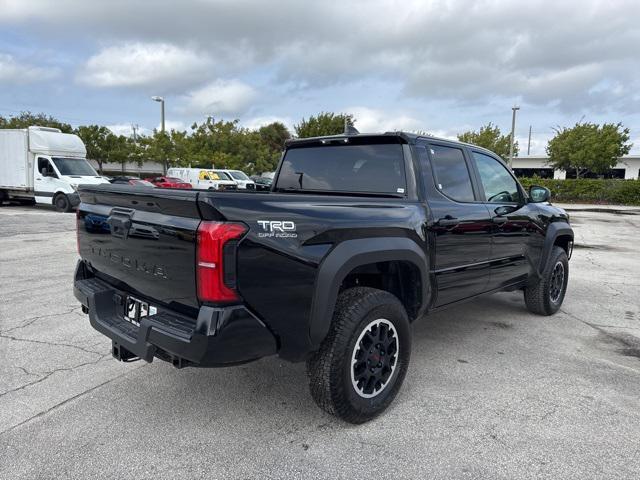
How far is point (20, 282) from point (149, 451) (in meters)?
4.85

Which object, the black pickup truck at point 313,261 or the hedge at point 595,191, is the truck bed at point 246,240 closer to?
the black pickup truck at point 313,261

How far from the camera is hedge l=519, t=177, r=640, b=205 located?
28891 mm

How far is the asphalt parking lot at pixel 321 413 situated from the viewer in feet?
8.16

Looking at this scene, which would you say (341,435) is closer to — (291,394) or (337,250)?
(291,394)

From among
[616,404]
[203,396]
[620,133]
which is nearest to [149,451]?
[203,396]

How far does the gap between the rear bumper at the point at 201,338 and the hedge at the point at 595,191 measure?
29478 millimetres

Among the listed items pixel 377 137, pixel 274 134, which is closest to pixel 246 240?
pixel 377 137

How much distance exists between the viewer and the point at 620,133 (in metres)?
36.5

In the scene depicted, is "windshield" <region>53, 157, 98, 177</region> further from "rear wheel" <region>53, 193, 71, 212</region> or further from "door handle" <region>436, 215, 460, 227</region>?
"door handle" <region>436, 215, 460, 227</region>

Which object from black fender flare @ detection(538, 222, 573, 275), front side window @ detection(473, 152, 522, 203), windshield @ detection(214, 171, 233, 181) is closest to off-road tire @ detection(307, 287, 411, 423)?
front side window @ detection(473, 152, 522, 203)

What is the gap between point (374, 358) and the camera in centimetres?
295

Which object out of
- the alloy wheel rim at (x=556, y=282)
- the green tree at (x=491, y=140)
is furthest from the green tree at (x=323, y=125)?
the alloy wheel rim at (x=556, y=282)

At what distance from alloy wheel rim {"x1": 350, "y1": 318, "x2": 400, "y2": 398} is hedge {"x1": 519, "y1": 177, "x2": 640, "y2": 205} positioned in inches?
1124

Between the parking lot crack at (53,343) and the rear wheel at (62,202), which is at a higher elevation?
the rear wheel at (62,202)
